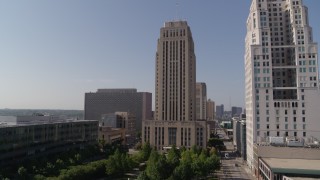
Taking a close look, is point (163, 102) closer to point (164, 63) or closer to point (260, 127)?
point (164, 63)

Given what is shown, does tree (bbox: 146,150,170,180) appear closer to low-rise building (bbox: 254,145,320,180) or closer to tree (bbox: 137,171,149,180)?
tree (bbox: 137,171,149,180)

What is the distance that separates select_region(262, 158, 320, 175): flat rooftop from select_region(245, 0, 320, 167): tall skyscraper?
21844mm

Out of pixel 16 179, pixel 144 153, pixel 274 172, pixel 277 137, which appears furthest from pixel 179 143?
pixel 16 179

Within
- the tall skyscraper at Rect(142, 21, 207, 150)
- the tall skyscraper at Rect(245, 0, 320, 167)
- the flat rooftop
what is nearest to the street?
the tall skyscraper at Rect(245, 0, 320, 167)

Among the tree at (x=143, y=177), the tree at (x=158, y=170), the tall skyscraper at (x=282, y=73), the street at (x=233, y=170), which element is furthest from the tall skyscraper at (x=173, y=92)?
the tree at (x=143, y=177)

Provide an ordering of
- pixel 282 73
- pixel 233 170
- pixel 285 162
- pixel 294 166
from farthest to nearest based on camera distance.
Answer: pixel 233 170 < pixel 282 73 < pixel 285 162 < pixel 294 166

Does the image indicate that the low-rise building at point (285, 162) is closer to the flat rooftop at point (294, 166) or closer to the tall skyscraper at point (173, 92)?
the flat rooftop at point (294, 166)

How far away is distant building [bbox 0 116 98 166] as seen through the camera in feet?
348

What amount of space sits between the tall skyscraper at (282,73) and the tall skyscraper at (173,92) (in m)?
59.1

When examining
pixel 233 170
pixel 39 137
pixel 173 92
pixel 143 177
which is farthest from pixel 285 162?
pixel 173 92

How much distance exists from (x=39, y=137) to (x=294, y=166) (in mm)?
95284

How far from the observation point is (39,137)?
125 metres

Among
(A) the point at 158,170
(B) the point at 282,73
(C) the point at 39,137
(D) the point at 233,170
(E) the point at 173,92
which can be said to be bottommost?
(D) the point at 233,170

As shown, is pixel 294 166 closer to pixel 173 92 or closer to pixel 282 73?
pixel 282 73
